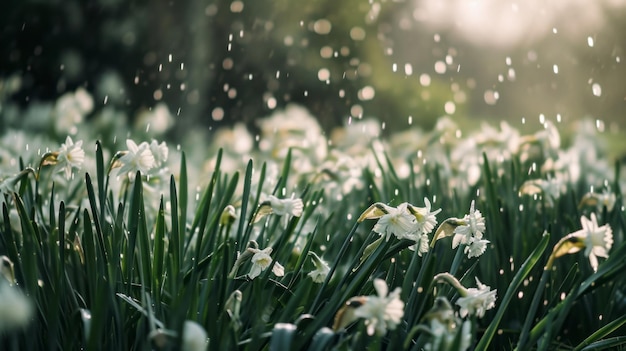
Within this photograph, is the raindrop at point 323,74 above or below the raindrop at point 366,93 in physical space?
above

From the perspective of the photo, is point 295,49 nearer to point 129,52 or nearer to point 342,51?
point 342,51

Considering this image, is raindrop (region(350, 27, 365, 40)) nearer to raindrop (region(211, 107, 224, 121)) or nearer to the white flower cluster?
raindrop (region(211, 107, 224, 121))

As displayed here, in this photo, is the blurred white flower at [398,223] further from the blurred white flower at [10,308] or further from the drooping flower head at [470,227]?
the blurred white flower at [10,308]

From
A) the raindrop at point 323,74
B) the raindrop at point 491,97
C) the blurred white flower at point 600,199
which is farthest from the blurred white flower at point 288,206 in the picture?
the raindrop at point 491,97

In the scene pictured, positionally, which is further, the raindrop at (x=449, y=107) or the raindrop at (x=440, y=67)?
the raindrop at (x=440, y=67)

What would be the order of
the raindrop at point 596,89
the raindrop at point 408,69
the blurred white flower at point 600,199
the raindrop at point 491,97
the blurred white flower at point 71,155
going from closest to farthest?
the blurred white flower at point 71,155 < the blurred white flower at point 600,199 < the raindrop at point 596,89 < the raindrop at point 408,69 < the raindrop at point 491,97

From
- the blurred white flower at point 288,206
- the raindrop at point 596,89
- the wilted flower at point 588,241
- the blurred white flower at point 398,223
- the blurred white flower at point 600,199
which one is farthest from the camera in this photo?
the raindrop at point 596,89

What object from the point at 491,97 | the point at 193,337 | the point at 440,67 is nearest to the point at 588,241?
the point at 193,337

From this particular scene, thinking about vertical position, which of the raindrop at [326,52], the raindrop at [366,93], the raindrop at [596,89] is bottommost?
the raindrop at [596,89]

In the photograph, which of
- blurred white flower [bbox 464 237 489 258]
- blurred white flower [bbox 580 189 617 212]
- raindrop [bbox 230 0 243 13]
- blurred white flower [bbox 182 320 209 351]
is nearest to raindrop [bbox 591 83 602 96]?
raindrop [bbox 230 0 243 13]

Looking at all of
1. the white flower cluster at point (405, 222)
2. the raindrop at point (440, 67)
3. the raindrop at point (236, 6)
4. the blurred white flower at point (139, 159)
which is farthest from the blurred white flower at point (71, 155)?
the raindrop at point (440, 67)

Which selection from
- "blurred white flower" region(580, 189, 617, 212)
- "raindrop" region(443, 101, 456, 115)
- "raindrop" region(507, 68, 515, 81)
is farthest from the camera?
"raindrop" region(507, 68, 515, 81)
